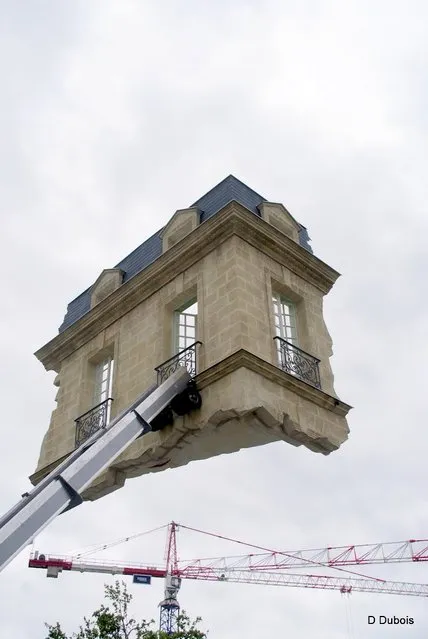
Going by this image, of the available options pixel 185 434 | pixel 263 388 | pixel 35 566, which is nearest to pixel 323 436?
pixel 263 388

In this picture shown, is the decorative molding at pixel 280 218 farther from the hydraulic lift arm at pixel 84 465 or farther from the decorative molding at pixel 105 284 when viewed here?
the hydraulic lift arm at pixel 84 465

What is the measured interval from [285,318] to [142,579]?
60.8 metres

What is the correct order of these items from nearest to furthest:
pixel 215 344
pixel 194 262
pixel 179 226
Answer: pixel 215 344, pixel 194 262, pixel 179 226

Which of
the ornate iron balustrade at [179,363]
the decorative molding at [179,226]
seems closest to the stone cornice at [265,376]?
the ornate iron balustrade at [179,363]

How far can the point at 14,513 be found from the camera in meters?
8.75

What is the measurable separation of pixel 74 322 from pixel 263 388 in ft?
17.5

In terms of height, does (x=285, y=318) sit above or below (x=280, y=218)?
below

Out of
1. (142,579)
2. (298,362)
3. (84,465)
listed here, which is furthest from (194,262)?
(142,579)

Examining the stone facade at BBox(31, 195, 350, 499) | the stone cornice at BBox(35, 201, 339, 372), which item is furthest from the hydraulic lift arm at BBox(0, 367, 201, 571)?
the stone cornice at BBox(35, 201, 339, 372)

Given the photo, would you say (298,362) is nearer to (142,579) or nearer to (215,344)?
(215,344)

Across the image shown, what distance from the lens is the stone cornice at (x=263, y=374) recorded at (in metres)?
11.2

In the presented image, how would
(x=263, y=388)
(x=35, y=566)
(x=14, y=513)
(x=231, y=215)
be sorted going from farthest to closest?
1. (x=35, y=566)
2. (x=231, y=215)
3. (x=263, y=388)
4. (x=14, y=513)

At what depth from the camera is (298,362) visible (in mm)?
12484

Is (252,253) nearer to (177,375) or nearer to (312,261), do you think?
(312,261)
